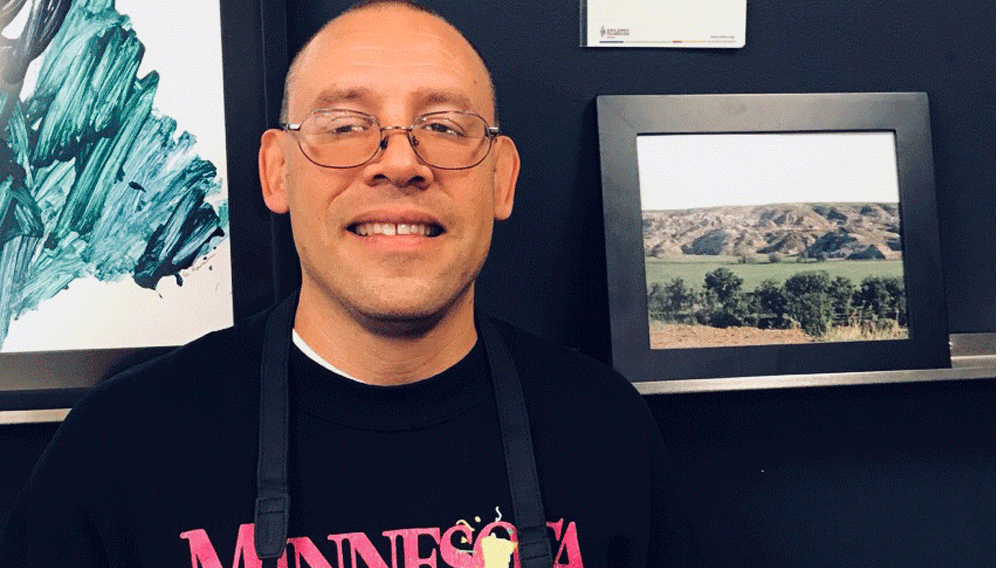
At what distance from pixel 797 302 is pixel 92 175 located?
103cm

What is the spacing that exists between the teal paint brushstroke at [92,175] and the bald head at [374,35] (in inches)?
7.9

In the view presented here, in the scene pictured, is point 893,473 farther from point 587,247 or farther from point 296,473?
point 296,473

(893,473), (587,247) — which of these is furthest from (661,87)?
(893,473)

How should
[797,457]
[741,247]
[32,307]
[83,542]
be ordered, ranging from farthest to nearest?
[797,457]
[741,247]
[32,307]
[83,542]

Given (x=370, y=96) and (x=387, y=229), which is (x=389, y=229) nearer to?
(x=387, y=229)

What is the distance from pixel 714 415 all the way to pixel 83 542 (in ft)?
2.99

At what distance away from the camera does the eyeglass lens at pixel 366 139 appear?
3.11 ft

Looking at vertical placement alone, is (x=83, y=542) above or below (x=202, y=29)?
below

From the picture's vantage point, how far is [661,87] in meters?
1.26

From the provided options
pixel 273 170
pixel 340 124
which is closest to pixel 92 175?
pixel 273 170

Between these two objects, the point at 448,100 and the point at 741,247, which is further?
the point at 741,247

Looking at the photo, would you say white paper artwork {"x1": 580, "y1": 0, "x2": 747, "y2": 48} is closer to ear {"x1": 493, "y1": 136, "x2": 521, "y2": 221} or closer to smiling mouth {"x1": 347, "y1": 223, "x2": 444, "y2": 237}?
ear {"x1": 493, "y1": 136, "x2": 521, "y2": 221}

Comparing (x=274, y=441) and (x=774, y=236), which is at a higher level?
(x=774, y=236)

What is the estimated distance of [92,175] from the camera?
1110 mm
